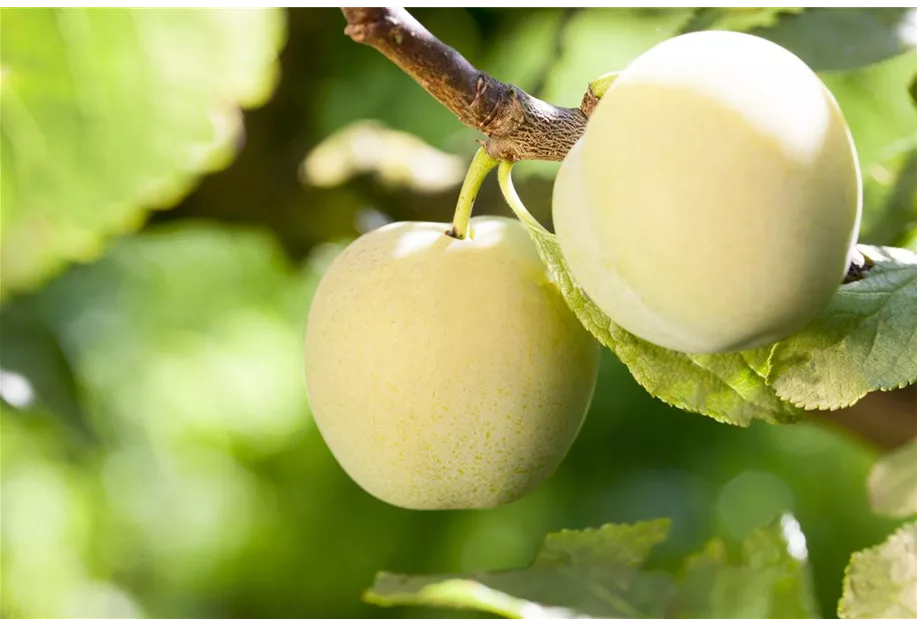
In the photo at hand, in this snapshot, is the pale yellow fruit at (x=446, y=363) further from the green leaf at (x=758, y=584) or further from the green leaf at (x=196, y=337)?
the green leaf at (x=196, y=337)

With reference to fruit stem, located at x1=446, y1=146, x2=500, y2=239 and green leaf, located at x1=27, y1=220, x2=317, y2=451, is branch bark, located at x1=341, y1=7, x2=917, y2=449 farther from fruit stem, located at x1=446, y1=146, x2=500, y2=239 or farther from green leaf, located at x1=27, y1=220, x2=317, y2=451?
green leaf, located at x1=27, y1=220, x2=317, y2=451

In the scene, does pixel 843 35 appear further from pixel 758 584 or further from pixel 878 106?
pixel 758 584

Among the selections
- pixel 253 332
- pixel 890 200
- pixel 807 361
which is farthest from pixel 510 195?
pixel 253 332

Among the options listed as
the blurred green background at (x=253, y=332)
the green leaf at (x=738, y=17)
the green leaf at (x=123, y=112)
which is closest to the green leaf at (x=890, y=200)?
the blurred green background at (x=253, y=332)

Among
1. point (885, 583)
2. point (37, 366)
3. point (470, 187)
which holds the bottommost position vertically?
point (37, 366)

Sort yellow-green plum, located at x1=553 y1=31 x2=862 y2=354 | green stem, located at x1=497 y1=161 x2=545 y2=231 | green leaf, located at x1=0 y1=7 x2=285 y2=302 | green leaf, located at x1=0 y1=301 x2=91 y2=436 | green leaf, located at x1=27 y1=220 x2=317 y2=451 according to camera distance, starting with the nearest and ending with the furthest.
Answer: yellow-green plum, located at x1=553 y1=31 x2=862 y2=354
green stem, located at x1=497 y1=161 x2=545 y2=231
green leaf, located at x1=0 y1=7 x2=285 y2=302
green leaf, located at x1=0 y1=301 x2=91 y2=436
green leaf, located at x1=27 y1=220 x2=317 y2=451

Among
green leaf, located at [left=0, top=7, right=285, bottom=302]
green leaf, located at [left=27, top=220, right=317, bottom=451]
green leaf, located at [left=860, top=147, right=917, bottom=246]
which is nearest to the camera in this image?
green leaf, located at [left=860, top=147, right=917, bottom=246]

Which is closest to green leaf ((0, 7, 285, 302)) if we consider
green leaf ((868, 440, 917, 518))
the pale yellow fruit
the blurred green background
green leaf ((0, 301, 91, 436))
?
the blurred green background
